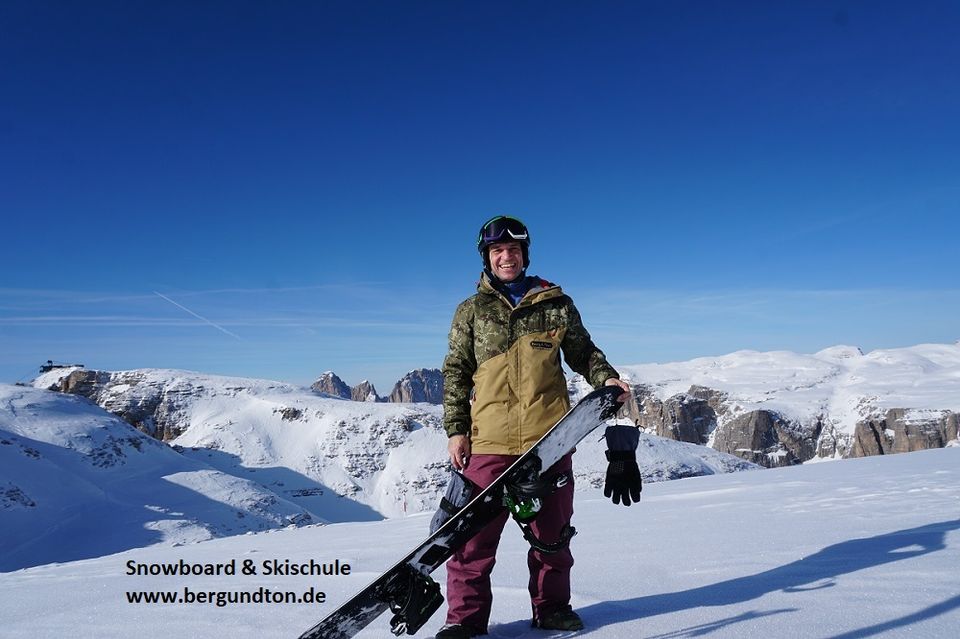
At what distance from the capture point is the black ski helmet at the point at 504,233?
411 cm

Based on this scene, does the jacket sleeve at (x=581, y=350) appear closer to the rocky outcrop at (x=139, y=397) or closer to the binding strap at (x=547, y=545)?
the binding strap at (x=547, y=545)

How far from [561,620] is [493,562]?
589mm

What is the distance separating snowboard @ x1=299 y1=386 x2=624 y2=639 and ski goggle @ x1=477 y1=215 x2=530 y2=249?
4.33 feet

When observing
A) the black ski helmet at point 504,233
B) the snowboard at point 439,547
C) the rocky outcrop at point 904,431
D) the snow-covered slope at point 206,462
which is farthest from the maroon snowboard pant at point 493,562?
the rocky outcrop at point 904,431

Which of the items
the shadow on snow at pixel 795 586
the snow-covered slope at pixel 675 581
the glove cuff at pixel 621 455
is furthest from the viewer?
the glove cuff at pixel 621 455

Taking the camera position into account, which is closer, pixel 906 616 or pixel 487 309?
pixel 906 616

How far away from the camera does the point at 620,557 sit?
5.54 meters

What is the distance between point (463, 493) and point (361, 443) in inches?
4460

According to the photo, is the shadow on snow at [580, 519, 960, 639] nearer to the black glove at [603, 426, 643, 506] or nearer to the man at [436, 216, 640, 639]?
the man at [436, 216, 640, 639]

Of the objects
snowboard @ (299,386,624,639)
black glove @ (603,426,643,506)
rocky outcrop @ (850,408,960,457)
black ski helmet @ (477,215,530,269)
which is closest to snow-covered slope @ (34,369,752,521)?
black glove @ (603,426,643,506)

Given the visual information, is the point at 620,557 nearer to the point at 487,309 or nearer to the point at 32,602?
the point at 487,309

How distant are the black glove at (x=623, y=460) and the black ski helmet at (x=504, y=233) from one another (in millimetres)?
1456

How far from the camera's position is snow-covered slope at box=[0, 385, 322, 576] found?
4838 cm

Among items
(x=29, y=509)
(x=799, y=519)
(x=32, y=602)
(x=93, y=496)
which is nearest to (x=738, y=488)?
(x=799, y=519)
